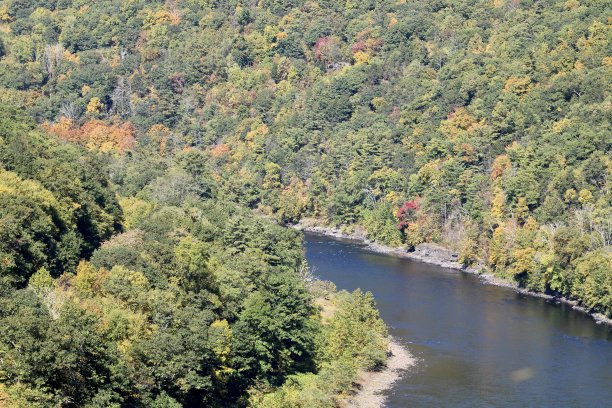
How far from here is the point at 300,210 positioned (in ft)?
566

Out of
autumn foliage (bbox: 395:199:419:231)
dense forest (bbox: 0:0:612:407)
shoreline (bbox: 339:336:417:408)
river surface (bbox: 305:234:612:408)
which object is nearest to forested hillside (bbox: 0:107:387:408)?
dense forest (bbox: 0:0:612:407)

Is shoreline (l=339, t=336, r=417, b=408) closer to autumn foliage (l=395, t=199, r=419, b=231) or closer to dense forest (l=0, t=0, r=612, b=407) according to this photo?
dense forest (l=0, t=0, r=612, b=407)

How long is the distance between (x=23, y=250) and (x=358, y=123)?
4555 inches

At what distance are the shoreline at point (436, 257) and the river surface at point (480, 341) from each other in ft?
4.29

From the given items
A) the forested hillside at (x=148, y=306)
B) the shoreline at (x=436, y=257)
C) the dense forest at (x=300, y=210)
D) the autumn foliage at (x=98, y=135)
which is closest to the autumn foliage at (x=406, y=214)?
the dense forest at (x=300, y=210)

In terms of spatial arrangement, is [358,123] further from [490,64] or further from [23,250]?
[23,250]

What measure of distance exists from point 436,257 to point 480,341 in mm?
43652

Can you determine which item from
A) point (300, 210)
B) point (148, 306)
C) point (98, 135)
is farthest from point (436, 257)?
point (98, 135)

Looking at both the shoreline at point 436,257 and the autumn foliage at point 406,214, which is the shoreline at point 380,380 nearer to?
the shoreline at point 436,257

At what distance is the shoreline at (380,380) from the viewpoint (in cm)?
7978

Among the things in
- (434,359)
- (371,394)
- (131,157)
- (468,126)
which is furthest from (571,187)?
(131,157)

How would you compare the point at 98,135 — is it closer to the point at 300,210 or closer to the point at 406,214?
the point at 300,210

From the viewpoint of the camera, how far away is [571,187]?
128375mm

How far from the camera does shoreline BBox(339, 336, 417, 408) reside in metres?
79.8
